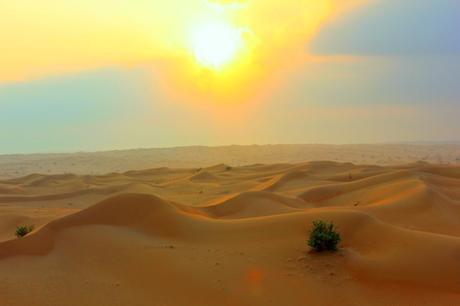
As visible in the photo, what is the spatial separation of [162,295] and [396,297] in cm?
301

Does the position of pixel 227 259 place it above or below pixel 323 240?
below

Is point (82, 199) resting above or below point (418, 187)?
below

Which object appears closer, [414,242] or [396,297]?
[396,297]

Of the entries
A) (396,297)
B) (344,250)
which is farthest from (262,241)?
(396,297)

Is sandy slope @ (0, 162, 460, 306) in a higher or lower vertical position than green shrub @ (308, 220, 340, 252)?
lower

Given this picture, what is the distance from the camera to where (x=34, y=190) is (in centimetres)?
2158

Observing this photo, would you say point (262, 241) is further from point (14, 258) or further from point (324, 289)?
point (14, 258)

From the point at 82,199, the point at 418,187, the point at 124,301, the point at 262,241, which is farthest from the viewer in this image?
the point at 82,199

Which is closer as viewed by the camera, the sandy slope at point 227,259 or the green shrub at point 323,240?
the sandy slope at point 227,259

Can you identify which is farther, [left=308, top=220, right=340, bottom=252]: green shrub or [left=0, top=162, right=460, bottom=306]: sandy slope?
[left=308, top=220, right=340, bottom=252]: green shrub

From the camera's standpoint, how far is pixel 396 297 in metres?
5.85

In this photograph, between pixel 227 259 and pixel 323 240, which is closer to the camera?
pixel 323 240

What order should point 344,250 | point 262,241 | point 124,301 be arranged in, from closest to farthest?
point 124,301 → point 344,250 → point 262,241

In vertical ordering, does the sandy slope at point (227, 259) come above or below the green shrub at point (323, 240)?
below
